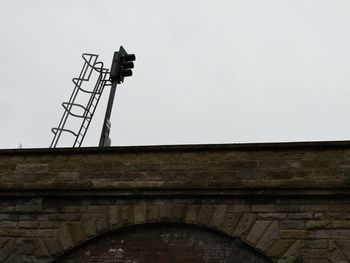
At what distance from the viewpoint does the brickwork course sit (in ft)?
26.8

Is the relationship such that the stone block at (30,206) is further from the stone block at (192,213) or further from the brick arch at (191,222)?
the stone block at (192,213)

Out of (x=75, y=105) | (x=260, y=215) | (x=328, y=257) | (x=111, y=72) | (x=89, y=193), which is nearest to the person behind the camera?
(x=328, y=257)

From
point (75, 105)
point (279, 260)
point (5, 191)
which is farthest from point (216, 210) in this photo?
point (75, 105)

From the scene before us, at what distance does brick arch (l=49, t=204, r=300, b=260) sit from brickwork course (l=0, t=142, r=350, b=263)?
14 millimetres

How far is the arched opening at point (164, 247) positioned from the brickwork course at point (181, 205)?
1cm

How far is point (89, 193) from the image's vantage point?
898 centimetres

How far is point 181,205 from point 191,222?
12.0 inches

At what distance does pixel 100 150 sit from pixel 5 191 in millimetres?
1578

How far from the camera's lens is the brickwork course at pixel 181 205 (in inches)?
322

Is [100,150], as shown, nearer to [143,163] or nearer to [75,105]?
[143,163]

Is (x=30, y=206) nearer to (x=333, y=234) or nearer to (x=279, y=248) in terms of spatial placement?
(x=279, y=248)

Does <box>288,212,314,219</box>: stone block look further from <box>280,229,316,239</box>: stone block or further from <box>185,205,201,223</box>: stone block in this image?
<box>185,205,201,223</box>: stone block

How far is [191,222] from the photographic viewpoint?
27.9ft

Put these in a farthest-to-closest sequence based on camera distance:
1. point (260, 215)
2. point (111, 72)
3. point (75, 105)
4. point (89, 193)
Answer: point (111, 72) → point (75, 105) → point (89, 193) → point (260, 215)
